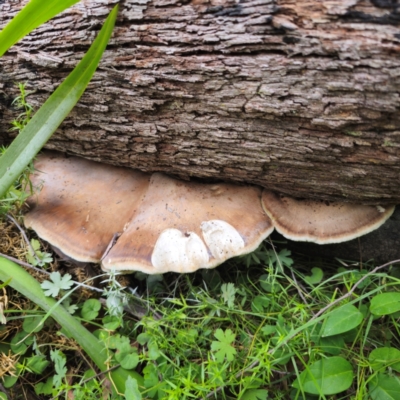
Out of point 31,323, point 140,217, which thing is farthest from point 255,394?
point 31,323

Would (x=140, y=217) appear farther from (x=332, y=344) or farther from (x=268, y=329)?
(x=332, y=344)

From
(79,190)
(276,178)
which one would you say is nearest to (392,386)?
(276,178)

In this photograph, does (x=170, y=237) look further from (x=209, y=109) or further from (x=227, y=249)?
(x=209, y=109)

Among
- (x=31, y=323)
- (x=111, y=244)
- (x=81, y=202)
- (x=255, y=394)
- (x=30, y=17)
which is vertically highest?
(x=30, y=17)

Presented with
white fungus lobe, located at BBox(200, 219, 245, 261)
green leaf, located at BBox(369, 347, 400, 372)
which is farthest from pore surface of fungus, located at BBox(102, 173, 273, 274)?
green leaf, located at BBox(369, 347, 400, 372)

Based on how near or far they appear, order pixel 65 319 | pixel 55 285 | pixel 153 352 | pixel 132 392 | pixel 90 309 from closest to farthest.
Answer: pixel 132 392, pixel 153 352, pixel 65 319, pixel 55 285, pixel 90 309
